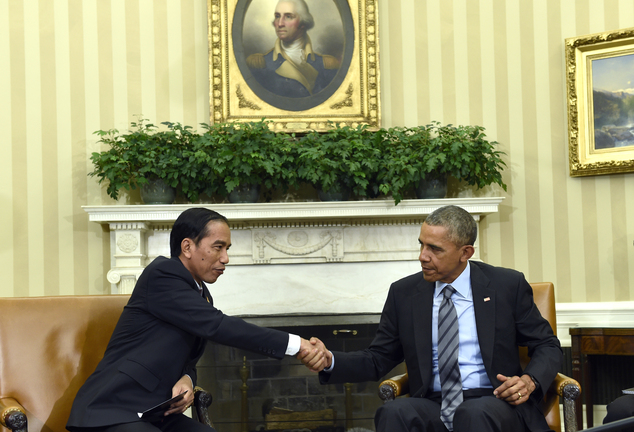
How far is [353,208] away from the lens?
383 centimetres

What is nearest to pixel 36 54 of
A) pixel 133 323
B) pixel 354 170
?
pixel 354 170

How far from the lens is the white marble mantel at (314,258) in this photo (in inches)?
156

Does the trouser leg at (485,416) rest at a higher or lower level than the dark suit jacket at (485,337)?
lower

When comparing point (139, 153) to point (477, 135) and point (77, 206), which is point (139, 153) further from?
point (477, 135)

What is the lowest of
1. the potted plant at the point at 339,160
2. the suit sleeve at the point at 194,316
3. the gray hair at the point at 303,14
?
the suit sleeve at the point at 194,316

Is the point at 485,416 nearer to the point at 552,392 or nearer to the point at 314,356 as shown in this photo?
the point at 552,392

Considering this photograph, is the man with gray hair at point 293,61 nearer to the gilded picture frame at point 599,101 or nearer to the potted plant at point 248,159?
the potted plant at point 248,159

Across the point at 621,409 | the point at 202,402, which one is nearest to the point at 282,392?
the point at 202,402

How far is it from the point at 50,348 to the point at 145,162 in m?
1.45

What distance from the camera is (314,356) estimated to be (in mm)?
2408

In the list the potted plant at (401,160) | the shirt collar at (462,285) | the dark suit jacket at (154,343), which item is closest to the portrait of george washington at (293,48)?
the potted plant at (401,160)

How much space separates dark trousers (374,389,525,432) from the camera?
2090 mm

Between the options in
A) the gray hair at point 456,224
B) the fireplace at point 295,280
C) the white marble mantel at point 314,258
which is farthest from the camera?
the white marble mantel at point 314,258

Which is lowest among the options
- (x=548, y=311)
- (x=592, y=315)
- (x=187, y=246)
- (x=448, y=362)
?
(x=592, y=315)
